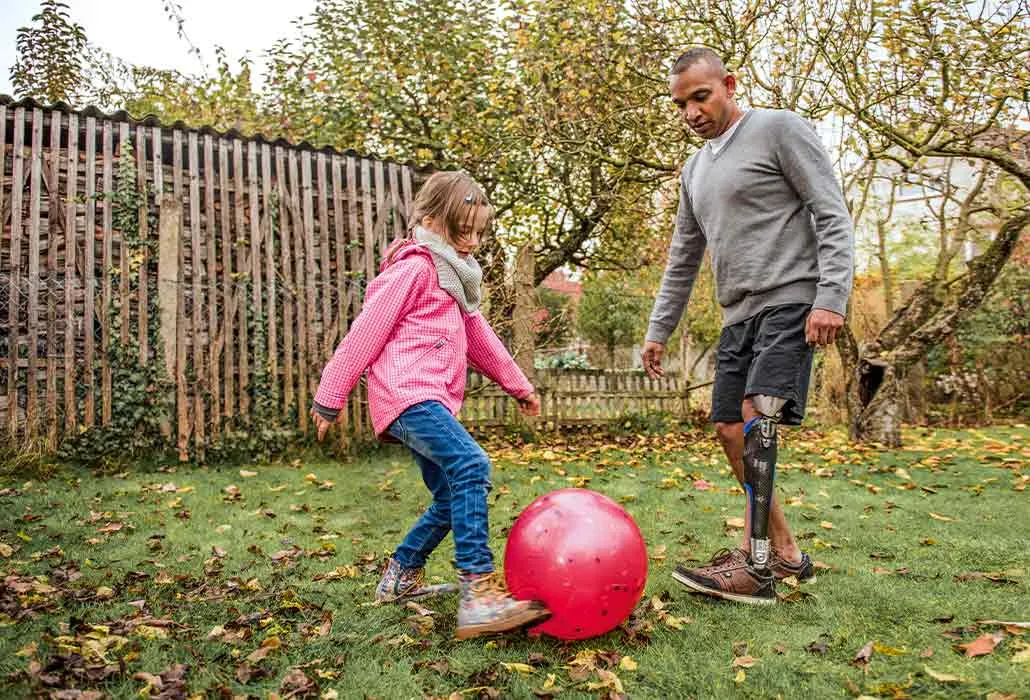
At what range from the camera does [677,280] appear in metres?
3.90

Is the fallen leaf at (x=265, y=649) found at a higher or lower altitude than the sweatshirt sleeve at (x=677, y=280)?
lower

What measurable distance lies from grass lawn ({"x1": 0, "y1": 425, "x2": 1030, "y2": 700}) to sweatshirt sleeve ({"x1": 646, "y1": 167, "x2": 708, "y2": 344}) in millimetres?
1190

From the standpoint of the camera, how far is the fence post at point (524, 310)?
908 centimetres

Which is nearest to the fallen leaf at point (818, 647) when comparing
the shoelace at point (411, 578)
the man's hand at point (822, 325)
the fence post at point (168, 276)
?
the man's hand at point (822, 325)

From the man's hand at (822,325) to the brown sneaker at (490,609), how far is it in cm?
144

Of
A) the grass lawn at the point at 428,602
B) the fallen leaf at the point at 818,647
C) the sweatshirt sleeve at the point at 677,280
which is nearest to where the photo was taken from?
the grass lawn at the point at 428,602

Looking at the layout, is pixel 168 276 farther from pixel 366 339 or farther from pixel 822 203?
pixel 822 203

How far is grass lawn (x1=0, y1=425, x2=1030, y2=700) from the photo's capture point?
2488mm

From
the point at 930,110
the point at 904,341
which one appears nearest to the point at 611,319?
the point at 904,341

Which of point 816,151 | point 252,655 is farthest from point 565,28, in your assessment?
point 252,655

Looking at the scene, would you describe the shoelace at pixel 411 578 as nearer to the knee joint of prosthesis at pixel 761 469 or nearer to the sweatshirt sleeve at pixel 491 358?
the sweatshirt sleeve at pixel 491 358

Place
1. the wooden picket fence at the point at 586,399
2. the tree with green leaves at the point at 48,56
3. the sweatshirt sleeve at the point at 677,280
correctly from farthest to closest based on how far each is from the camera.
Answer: the tree with green leaves at the point at 48,56
the wooden picket fence at the point at 586,399
the sweatshirt sleeve at the point at 677,280

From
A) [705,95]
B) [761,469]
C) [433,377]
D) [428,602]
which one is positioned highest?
[705,95]

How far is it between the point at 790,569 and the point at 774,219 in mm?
1504
